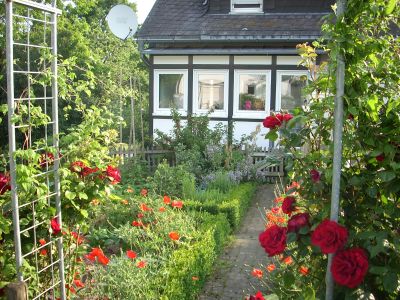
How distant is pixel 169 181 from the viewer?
8.26 metres

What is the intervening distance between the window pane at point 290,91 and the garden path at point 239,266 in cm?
582

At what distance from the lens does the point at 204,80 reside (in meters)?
13.4

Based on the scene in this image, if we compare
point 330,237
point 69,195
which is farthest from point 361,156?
point 69,195

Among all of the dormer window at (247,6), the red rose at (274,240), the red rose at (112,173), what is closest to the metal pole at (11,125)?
the red rose at (112,173)

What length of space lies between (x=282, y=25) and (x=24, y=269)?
37.2 feet

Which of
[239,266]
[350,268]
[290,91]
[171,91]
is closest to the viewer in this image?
[350,268]

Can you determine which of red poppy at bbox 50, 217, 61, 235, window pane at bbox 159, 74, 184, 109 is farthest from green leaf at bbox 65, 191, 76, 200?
window pane at bbox 159, 74, 184, 109

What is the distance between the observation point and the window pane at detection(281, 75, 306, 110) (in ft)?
42.3

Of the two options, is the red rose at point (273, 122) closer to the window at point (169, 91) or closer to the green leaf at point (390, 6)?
the green leaf at point (390, 6)

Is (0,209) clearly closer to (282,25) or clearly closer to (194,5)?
(282,25)

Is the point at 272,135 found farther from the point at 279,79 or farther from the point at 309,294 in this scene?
the point at 279,79

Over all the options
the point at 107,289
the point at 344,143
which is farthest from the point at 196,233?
the point at 344,143

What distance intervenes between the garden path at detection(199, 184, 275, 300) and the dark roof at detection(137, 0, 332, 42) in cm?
639

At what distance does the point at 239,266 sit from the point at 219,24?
9.32 m
